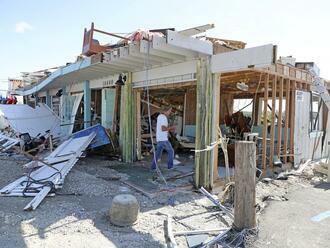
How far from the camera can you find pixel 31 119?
547 inches

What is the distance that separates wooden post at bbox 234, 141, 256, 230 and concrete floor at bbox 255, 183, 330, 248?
0.35 meters

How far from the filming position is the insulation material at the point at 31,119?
524 inches

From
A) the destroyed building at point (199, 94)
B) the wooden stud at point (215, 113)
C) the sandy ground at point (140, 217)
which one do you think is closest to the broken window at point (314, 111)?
the destroyed building at point (199, 94)

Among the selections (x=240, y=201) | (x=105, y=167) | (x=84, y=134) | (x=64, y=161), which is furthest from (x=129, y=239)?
(x=84, y=134)

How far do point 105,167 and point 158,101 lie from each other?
4543 mm

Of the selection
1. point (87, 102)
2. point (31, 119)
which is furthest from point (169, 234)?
point (31, 119)

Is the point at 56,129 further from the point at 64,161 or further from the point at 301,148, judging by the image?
the point at 301,148

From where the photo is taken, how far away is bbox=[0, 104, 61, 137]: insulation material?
13.3m

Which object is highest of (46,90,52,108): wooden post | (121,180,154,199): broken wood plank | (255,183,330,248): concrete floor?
(46,90,52,108): wooden post

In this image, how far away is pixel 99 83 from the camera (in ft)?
37.4

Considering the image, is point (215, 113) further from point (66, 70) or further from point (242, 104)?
point (242, 104)

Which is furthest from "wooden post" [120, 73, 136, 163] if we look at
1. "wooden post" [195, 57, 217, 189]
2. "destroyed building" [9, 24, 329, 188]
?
"wooden post" [195, 57, 217, 189]

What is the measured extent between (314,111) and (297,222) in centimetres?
647

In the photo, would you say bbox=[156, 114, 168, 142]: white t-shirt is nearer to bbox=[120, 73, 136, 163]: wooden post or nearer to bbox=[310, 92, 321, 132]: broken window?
bbox=[120, 73, 136, 163]: wooden post
